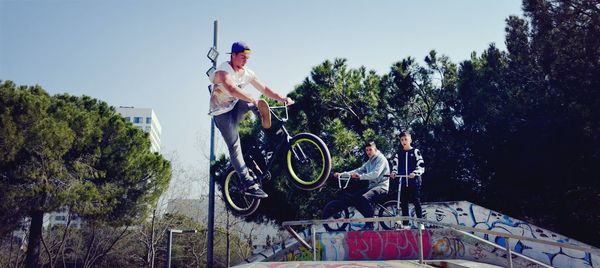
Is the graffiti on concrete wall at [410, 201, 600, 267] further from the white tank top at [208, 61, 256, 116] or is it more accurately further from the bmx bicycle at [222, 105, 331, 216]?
the white tank top at [208, 61, 256, 116]

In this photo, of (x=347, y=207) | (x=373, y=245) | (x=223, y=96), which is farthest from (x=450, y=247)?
(x=223, y=96)

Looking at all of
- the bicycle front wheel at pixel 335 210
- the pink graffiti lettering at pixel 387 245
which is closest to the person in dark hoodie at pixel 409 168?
the bicycle front wheel at pixel 335 210

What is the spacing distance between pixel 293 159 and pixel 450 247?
20.3 feet

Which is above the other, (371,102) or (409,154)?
(371,102)

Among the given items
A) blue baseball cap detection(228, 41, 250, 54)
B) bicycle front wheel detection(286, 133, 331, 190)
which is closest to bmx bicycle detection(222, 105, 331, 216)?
bicycle front wheel detection(286, 133, 331, 190)

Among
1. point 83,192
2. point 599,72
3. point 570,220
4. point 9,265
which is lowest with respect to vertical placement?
point 9,265

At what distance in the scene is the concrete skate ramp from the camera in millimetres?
10859

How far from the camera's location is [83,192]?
76.9 feet

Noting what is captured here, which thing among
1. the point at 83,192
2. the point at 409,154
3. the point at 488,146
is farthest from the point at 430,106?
the point at 83,192

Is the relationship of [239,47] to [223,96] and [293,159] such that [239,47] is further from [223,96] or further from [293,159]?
[293,159]

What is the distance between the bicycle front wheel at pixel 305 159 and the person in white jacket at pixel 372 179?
3145 mm

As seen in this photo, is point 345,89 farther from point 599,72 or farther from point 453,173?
point 599,72

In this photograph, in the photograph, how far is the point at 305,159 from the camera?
6453mm

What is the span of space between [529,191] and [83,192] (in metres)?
19.7
